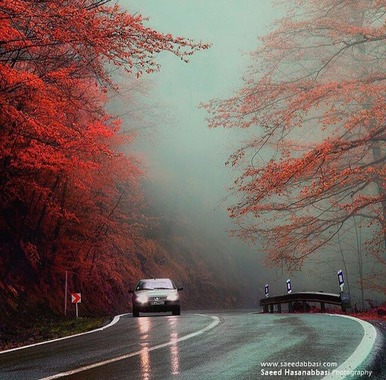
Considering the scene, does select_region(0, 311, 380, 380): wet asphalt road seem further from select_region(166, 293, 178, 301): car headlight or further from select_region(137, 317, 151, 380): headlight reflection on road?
select_region(166, 293, 178, 301): car headlight

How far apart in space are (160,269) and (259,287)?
20250 millimetres

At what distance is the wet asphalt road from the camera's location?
5820 mm

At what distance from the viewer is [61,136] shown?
14.8m

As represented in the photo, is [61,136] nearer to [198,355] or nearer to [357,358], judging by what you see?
[198,355]

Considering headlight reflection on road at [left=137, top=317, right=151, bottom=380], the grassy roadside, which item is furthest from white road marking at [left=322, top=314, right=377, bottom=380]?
the grassy roadside

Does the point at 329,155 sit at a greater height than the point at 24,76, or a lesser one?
lesser

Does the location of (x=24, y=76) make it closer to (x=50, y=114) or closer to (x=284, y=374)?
(x=50, y=114)

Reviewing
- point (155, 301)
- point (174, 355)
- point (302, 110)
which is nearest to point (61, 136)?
point (302, 110)

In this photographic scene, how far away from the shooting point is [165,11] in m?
96.2

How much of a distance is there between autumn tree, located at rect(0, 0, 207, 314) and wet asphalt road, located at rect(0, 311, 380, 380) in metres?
4.66

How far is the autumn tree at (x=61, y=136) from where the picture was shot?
10023mm

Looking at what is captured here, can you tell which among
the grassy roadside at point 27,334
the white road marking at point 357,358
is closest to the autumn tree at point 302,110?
the grassy roadside at point 27,334

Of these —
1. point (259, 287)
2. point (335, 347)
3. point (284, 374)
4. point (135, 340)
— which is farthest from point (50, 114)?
point (259, 287)

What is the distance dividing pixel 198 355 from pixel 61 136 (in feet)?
29.8
